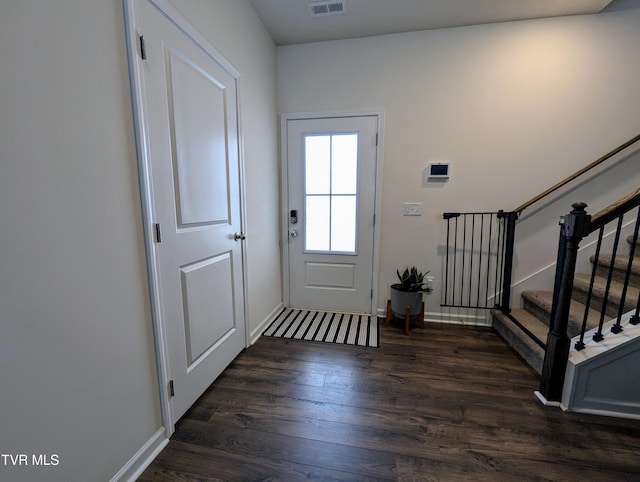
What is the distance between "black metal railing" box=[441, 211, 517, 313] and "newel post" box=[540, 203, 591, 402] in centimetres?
91

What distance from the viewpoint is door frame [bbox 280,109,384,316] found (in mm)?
2500

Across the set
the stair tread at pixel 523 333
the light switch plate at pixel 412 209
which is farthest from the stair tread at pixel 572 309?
the light switch plate at pixel 412 209

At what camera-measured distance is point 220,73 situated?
5.45 feet

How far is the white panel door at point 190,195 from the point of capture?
3.90ft

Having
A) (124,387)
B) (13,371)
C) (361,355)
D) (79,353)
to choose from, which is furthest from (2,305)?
(361,355)

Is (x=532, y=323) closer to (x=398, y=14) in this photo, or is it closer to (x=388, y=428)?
(x=388, y=428)

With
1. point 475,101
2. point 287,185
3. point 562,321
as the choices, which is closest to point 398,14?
point 475,101

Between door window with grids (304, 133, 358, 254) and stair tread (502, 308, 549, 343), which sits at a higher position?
door window with grids (304, 133, 358, 254)

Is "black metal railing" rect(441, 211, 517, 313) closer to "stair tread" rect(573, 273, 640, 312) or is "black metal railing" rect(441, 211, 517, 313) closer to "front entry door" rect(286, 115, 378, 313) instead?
"stair tread" rect(573, 273, 640, 312)

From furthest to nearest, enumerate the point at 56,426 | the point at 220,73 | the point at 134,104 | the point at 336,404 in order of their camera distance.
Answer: the point at 220,73 → the point at 336,404 → the point at 134,104 → the point at 56,426

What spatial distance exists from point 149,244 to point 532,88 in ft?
10.4

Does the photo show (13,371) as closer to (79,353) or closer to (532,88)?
(79,353)

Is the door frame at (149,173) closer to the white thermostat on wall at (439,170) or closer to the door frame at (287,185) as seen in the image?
the door frame at (287,185)

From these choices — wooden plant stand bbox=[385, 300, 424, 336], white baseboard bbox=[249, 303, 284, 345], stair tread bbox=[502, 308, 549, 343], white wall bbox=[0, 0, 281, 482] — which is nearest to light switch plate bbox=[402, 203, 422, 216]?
wooden plant stand bbox=[385, 300, 424, 336]
